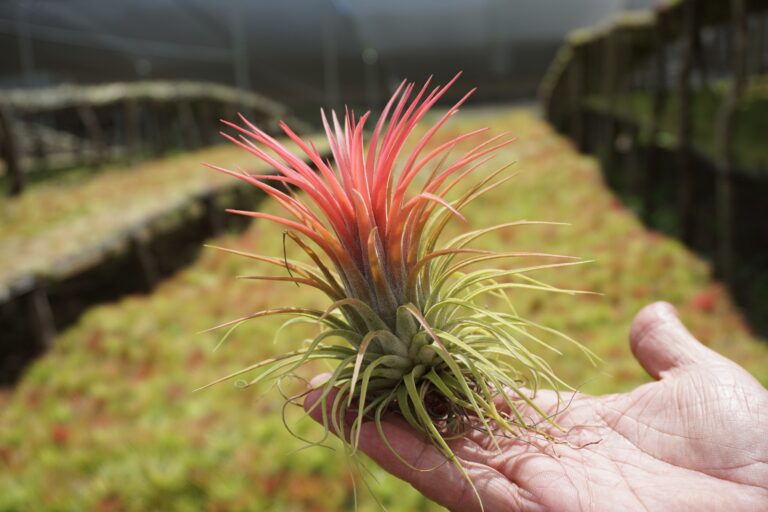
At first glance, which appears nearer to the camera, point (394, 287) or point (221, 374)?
point (394, 287)

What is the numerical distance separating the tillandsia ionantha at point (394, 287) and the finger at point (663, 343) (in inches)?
20.6

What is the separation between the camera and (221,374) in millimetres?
5402

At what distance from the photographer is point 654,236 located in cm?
684

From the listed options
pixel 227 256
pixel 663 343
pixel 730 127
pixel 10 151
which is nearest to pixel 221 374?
pixel 227 256

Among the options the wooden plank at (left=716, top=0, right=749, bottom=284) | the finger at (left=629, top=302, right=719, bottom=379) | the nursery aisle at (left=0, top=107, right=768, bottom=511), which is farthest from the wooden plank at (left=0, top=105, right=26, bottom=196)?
the finger at (left=629, top=302, right=719, bottom=379)

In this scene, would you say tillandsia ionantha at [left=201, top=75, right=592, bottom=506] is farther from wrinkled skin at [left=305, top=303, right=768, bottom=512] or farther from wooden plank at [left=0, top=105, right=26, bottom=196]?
wooden plank at [left=0, top=105, right=26, bottom=196]

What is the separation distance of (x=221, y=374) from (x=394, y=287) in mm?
4035

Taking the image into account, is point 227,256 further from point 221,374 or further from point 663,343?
point 663,343

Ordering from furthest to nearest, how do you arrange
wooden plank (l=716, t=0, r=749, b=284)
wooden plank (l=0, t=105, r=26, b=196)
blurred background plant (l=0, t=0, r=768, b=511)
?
wooden plank (l=0, t=105, r=26, b=196), wooden plank (l=716, t=0, r=749, b=284), blurred background plant (l=0, t=0, r=768, b=511)

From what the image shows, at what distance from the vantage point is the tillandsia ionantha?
1.56m

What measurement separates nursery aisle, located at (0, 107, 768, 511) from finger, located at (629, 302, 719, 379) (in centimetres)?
138

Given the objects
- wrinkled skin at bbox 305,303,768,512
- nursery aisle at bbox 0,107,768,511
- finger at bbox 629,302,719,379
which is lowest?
nursery aisle at bbox 0,107,768,511

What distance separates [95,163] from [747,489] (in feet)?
48.1

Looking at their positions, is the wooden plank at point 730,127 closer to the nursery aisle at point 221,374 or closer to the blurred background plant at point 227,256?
the blurred background plant at point 227,256
